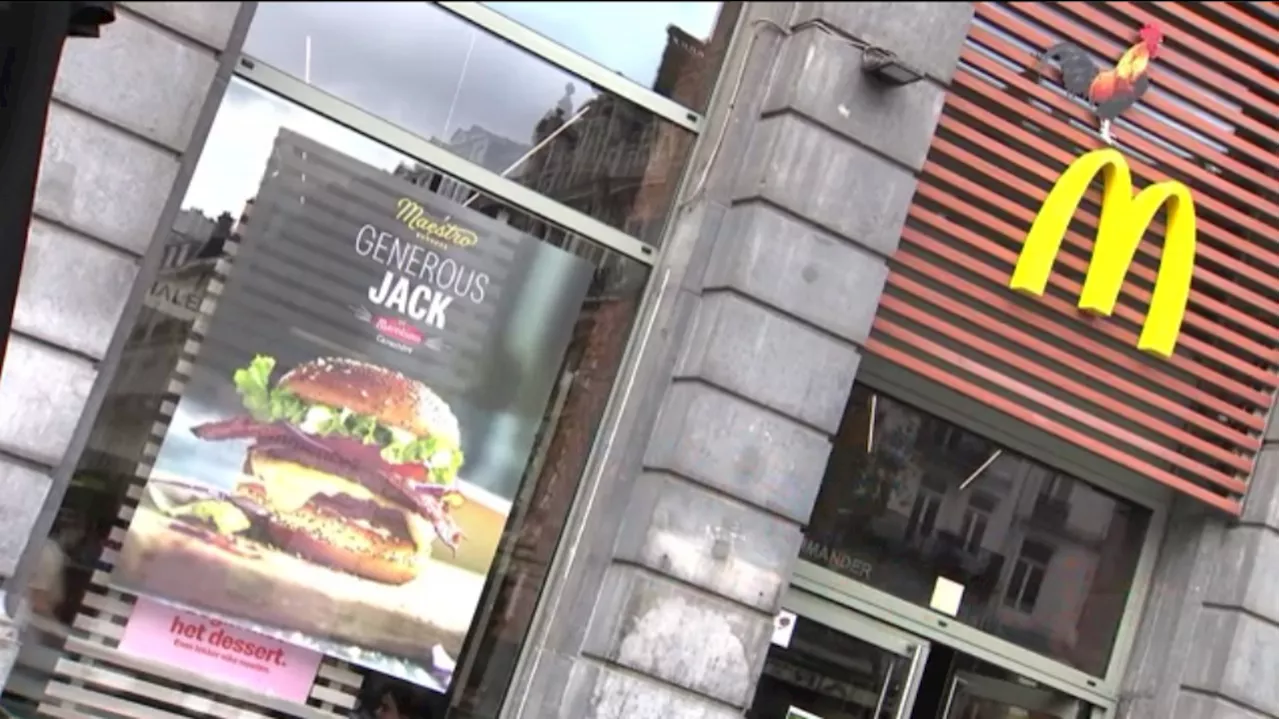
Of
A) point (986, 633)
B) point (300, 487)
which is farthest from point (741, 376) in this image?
point (986, 633)

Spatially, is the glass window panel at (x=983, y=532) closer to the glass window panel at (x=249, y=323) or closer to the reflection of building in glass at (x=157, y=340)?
the glass window panel at (x=249, y=323)

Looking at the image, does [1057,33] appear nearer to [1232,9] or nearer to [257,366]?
[1232,9]

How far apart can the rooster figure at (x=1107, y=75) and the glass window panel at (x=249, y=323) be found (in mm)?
2451

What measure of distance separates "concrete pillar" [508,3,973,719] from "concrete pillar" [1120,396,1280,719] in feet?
8.29

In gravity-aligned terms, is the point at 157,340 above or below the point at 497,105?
below

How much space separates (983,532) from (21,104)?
5.47 meters

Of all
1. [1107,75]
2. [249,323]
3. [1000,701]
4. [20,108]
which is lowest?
[1000,701]

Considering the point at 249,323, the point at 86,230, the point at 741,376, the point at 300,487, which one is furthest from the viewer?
the point at 741,376

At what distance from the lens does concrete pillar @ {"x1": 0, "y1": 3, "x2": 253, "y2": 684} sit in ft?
18.3

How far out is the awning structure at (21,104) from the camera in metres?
3.80

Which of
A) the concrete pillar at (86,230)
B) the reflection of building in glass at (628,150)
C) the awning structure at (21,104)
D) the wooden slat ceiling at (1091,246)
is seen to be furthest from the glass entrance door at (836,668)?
the awning structure at (21,104)

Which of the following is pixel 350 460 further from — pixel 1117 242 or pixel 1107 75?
pixel 1107 75

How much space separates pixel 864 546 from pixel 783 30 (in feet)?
8.68

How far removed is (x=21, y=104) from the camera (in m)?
3.89
